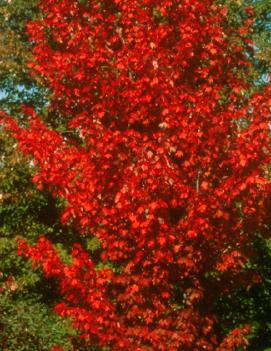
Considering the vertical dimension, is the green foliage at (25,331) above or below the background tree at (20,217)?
below

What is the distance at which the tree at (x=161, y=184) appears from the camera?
7660 mm

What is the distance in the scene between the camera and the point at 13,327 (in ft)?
33.8

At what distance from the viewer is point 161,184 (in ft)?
24.9

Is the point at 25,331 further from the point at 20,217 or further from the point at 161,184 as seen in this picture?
the point at 20,217

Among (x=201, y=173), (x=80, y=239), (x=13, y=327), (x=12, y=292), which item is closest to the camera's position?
(x=201, y=173)

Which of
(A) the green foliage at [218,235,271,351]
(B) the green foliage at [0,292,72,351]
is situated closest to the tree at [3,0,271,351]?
(B) the green foliage at [0,292,72,351]

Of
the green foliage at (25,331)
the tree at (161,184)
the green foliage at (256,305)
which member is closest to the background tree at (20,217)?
the green foliage at (25,331)

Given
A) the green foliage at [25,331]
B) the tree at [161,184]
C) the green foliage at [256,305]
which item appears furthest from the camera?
the green foliage at [256,305]

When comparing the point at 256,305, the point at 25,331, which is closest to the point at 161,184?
the point at 25,331

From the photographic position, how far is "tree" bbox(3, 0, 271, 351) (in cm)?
766

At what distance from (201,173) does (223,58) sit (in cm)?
278

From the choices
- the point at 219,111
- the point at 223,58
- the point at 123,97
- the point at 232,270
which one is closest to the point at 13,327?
the point at 232,270

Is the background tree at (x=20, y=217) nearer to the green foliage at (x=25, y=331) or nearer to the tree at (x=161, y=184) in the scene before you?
the green foliage at (x=25, y=331)

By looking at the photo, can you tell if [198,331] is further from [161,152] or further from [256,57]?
[256,57]
